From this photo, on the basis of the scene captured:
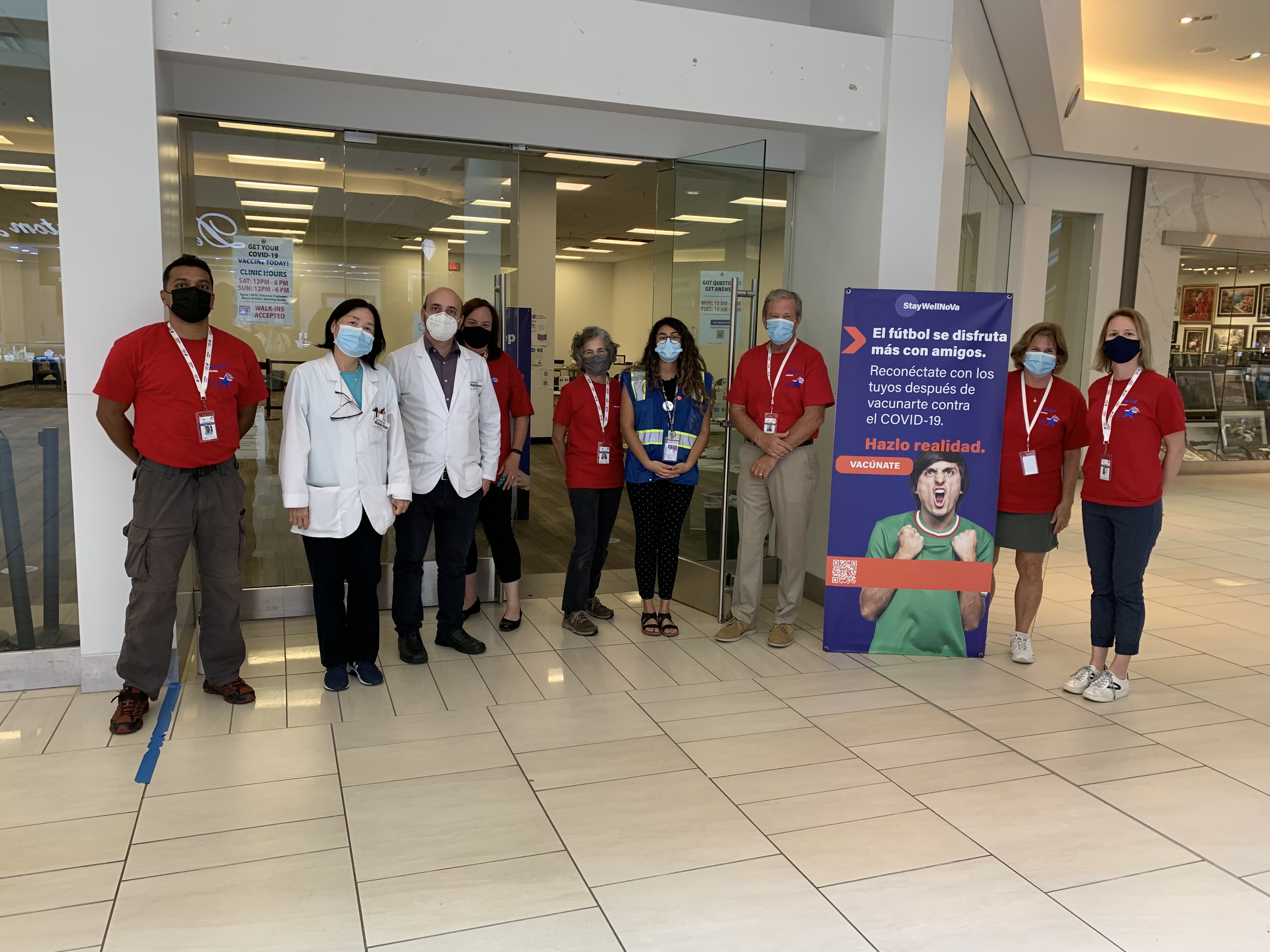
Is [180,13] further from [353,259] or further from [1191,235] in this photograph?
[1191,235]

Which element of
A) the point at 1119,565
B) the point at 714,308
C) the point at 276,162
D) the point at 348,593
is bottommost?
the point at 348,593

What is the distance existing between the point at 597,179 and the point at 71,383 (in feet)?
24.6

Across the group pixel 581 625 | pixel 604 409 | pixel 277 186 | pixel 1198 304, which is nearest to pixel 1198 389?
pixel 1198 304

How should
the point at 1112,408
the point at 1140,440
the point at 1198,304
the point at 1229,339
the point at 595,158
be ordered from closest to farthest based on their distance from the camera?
1. the point at 1140,440
2. the point at 1112,408
3. the point at 595,158
4. the point at 1198,304
5. the point at 1229,339

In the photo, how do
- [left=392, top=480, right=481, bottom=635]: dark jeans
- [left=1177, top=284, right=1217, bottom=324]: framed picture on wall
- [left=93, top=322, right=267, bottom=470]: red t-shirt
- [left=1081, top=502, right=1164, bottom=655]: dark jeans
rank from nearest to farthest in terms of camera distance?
[left=93, top=322, right=267, bottom=470]: red t-shirt
[left=1081, top=502, right=1164, bottom=655]: dark jeans
[left=392, top=480, right=481, bottom=635]: dark jeans
[left=1177, top=284, right=1217, bottom=324]: framed picture on wall

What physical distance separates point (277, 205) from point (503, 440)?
167cm

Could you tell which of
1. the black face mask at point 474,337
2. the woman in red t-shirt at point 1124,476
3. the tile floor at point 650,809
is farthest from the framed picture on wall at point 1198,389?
the black face mask at point 474,337

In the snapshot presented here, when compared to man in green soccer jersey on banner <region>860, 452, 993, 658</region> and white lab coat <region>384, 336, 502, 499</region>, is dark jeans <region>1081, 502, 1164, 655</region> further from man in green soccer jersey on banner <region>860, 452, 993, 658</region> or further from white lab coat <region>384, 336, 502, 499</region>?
white lab coat <region>384, 336, 502, 499</region>

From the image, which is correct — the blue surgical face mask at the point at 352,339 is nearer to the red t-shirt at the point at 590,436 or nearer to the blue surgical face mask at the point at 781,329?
the red t-shirt at the point at 590,436

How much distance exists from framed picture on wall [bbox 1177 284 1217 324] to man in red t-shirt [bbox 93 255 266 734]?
11.7 metres

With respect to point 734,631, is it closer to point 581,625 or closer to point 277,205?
point 581,625

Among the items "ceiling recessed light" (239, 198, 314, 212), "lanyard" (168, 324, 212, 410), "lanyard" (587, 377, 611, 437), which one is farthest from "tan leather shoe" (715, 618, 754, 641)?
"ceiling recessed light" (239, 198, 314, 212)

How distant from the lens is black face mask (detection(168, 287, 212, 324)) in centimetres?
334

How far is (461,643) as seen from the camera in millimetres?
4352
